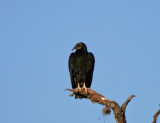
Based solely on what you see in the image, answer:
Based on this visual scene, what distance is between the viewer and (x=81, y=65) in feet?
26.0

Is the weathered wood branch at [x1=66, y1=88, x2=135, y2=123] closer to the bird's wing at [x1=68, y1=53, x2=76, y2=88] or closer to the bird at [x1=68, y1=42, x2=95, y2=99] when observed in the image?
the bird at [x1=68, y1=42, x2=95, y2=99]

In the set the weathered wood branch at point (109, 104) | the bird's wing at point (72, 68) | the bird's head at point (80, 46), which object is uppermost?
the bird's head at point (80, 46)

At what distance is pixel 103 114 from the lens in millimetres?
5988

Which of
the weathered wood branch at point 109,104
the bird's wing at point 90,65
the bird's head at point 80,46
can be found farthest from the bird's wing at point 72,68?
the weathered wood branch at point 109,104

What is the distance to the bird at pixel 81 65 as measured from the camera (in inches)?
312

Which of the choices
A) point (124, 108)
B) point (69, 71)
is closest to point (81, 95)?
point (69, 71)

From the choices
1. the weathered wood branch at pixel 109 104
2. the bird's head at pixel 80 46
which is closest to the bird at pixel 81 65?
the bird's head at pixel 80 46

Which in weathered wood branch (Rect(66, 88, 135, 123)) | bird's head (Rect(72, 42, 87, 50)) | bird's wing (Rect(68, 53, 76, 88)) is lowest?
weathered wood branch (Rect(66, 88, 135, 123))

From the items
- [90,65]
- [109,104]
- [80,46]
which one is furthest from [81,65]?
[109,104]

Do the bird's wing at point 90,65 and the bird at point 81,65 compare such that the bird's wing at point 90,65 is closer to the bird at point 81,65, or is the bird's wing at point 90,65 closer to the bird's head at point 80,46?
the bird at point 81,65

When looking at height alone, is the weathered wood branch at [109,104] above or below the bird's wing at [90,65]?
below

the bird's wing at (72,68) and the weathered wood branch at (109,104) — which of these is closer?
the weathered wood branch at (109,104)

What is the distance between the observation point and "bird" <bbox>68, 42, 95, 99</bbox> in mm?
7926

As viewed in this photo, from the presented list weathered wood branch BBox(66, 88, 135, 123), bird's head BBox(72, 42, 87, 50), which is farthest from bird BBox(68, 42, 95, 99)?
weathered wood branch BBox(66, 88, 135, 123)
